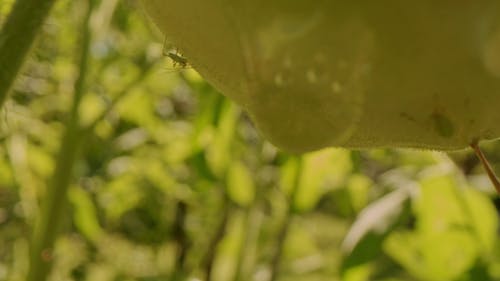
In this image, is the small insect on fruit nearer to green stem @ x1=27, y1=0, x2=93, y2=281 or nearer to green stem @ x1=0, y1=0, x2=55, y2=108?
green stem @ x1=0, y1=0, x2=55, y2=108

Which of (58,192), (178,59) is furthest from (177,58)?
(58,192)

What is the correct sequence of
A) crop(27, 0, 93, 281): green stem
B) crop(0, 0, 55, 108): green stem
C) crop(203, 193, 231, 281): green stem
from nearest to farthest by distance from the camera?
crop(0, 0, 55, 108): green stem < crop(27, 0, 93, 281): green stem < crop(203, 193, 231, 281): green stem

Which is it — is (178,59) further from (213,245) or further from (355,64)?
(213,245)

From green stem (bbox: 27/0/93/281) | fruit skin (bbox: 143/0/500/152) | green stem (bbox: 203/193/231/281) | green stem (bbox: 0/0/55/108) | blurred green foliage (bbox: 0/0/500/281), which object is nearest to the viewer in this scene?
fruit skin (bbox: 143/0/500/152)

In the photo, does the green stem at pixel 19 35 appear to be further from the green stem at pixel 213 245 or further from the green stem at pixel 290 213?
the green stem at pixel 213 245

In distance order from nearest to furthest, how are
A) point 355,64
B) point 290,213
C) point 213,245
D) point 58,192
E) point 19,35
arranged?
point 355,64 < point 19,35 < point 58,192 < point 290,213 < point 213,245

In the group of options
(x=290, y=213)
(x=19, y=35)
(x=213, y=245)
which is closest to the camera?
(x=19, y=35)

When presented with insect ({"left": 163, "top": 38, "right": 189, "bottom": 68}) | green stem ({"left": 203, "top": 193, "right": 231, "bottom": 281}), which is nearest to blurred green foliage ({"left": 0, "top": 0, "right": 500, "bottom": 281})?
green stem ({"left": 203, "top": 193, "right": 231, "bottom": 281})

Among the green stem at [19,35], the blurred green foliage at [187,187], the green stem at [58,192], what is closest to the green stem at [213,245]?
the blurred green foliage at [187,187]
